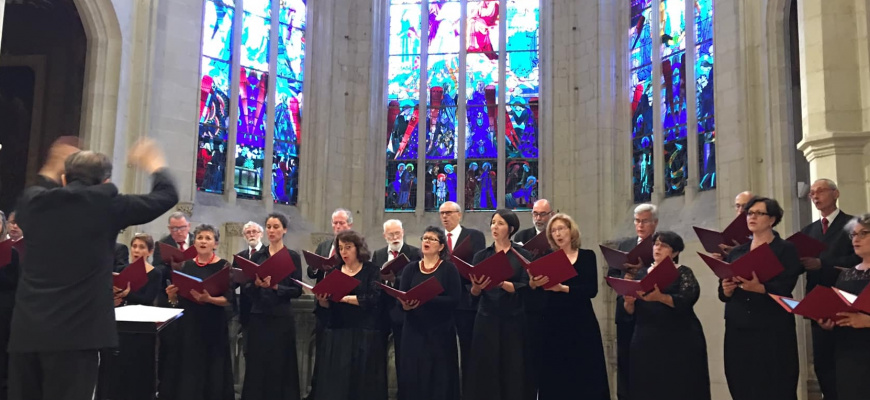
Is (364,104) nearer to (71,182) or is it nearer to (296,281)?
(296,281)

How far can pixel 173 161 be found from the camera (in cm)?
970

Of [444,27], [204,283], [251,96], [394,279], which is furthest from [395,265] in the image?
[444,27]

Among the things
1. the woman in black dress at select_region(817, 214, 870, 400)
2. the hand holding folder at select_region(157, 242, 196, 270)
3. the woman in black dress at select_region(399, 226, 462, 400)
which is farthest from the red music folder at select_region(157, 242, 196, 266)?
the woman in black dress at select_region(817, 214, 870, 400)

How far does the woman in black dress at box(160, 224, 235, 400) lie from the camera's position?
510cm

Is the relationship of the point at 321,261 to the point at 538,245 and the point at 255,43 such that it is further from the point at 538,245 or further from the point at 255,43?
the point at 255,43

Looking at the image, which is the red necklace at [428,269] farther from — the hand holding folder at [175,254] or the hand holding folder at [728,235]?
the hand holding folder at [728,235]

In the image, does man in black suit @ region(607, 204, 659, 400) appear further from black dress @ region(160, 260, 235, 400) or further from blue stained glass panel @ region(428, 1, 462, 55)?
blue stained glass panel @ region(428, 1, 462, 55)

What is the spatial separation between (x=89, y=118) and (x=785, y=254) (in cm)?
716

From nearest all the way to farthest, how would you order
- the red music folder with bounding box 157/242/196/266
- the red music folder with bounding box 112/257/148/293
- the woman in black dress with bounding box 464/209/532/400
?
1. the red music folder with bounding box 112/257/148/293
2. the woman in black dress with bounding box 464/209/532/400
3. the red music folder with bounding box 157/242/196/266

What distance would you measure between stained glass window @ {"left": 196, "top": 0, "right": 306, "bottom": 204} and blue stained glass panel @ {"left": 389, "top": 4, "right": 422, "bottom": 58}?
130 cm

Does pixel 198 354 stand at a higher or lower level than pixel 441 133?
lower

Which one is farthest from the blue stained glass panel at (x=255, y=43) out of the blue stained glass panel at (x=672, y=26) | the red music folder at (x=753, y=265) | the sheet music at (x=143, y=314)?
the red music folder at (x=753, y=265)

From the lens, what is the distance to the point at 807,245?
4613 millimetres

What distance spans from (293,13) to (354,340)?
7.68 m
